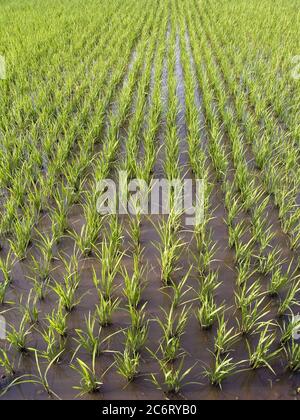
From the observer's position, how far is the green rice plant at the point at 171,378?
5.66 feet

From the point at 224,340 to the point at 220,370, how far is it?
154mm

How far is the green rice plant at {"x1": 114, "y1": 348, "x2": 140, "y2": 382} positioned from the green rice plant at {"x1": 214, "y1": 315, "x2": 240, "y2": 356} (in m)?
0.41

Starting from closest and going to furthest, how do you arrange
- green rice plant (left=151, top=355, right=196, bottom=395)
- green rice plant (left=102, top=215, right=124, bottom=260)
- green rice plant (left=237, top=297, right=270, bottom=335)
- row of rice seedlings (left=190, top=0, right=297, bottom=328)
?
green rice plant (left=151, top=355, right=196, bottom=395)
green rice plant (left=237, top=297, right=270, bottom=335)
row of rice seedlings (left=190, top=0, right=297, bottom=328)
green rice plant (left=102, top=215, right=124, bottom=260)

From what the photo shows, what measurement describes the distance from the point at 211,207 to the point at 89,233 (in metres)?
1.04

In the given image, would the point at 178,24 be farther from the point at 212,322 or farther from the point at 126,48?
the point at 212,322

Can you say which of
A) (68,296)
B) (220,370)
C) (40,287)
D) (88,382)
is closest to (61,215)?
(40,287)

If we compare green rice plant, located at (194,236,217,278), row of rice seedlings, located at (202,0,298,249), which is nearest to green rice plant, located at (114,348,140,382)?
green rice plant, located at (194,236,217,278)

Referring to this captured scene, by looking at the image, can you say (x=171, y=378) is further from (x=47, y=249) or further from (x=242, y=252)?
(x=47, y=249)

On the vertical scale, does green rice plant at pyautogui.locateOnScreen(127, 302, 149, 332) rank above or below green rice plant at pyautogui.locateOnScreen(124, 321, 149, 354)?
above

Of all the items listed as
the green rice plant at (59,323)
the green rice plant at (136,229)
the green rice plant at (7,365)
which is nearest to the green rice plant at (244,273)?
the green rice plant at (136,229)

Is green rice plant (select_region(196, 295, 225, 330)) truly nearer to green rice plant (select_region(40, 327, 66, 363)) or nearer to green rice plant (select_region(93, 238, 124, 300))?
green rice plant (select_region(93, 238, 124, 300))

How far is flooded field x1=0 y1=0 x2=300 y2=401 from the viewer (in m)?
1.84

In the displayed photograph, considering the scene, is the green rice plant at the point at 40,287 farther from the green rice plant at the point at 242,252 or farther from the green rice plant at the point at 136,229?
the green rice plant at the point at 242,252
